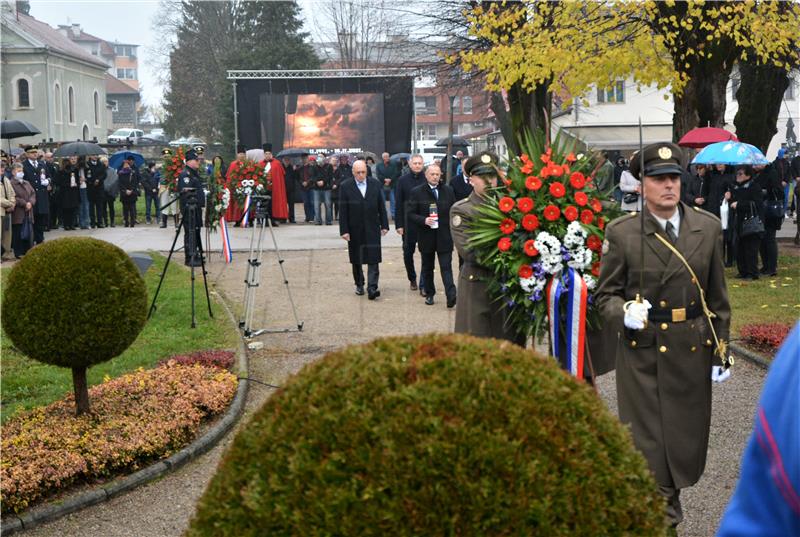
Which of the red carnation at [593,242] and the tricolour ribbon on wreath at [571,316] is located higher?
the red carnation at [593,242]

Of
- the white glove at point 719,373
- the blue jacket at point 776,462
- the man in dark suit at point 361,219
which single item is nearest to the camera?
the blue jacket at point 776,462

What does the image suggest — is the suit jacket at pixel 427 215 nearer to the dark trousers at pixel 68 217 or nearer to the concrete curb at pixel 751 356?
the concrete curb at pixel 751 356

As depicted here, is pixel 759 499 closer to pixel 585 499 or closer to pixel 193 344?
pixel 585 499

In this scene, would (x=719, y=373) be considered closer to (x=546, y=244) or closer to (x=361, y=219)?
(x=546, y=244)

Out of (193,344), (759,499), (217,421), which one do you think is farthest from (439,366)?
(193,344)

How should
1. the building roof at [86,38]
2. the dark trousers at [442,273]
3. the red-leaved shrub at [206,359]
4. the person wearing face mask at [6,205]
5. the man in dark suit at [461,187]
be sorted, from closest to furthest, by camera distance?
the red-leaved shrub at [206,359], the dark trousers at [442,273], the man in dark suit at [461,187], the person wearing face mask at [6,205], the building roof at [86,38]

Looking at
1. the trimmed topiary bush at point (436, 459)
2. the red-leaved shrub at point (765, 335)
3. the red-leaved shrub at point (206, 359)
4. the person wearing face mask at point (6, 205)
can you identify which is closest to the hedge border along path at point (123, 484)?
the red-leaved shrub at point (206, 359)

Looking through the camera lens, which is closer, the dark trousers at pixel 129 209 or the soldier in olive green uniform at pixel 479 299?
the soldier in olive green uniform at pixel 479 299

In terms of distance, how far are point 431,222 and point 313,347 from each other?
344cm

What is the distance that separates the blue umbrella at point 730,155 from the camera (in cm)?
1752

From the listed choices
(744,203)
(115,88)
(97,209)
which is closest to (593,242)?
(744,203)

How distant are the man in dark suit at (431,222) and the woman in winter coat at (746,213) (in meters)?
5.26

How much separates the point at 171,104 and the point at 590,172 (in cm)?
6723

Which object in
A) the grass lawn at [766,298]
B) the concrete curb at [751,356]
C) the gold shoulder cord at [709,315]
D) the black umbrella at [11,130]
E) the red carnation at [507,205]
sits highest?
the black umbrella at [11,130]
